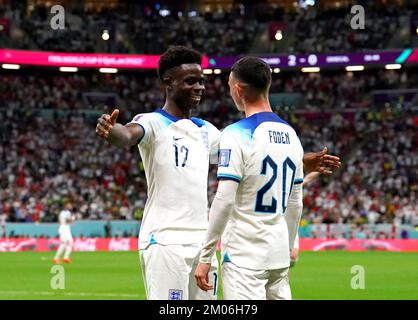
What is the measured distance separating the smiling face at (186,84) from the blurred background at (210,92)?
1297 inches

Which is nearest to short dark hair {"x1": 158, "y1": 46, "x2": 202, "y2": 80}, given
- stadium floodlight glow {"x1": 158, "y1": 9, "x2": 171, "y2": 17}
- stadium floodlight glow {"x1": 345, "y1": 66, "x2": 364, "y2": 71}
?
stadium floodlight glow {"x1": 345, "y1": 66, "x2": 364, "y2": 71}

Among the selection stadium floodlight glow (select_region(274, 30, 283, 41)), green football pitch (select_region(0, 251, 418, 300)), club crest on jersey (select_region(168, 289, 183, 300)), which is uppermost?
stadium floodlight glow (select_region(274, 30, 283, 41))

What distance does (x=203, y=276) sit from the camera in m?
6.32

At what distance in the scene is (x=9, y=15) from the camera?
5000 cm

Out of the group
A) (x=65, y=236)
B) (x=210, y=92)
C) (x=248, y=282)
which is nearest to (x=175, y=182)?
(x=248, y=282)

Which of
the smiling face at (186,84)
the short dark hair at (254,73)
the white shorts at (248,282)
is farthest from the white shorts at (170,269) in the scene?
the short dark hair at (254,73)

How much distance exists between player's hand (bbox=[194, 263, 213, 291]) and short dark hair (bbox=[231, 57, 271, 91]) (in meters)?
1.41

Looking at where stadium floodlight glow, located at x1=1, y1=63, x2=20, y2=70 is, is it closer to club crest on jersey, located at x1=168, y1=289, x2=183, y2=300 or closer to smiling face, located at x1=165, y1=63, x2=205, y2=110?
smiling face, located at x1=165, y1=63, x2=205, y2=110

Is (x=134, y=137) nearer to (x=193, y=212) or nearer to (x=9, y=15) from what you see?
(x=193, y=212)

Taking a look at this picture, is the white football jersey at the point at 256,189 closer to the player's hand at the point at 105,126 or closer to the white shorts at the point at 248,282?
the white shorts at the point at 248,282

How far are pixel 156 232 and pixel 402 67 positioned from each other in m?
46.6

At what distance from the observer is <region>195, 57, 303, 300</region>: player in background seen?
6363 mm

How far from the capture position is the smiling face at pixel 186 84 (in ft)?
23.0

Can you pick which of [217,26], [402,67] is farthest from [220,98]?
[402,67]
